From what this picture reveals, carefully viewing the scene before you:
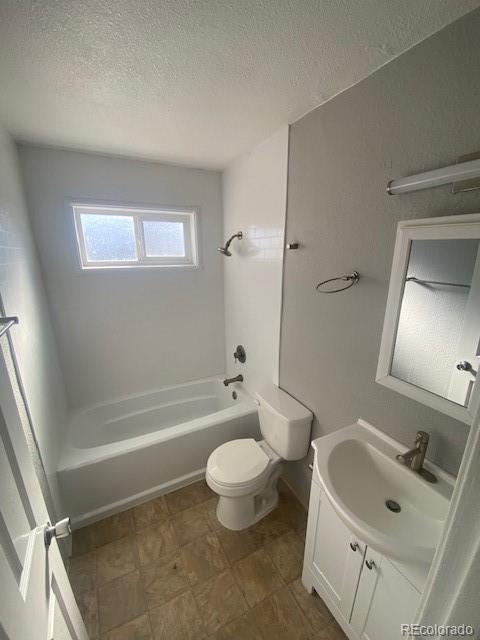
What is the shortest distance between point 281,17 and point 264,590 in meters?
2.35

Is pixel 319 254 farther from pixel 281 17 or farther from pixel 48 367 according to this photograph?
pixel 48 367

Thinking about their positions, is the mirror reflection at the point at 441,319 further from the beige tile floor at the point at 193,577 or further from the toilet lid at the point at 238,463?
the beige tile floor at the point at 193,577

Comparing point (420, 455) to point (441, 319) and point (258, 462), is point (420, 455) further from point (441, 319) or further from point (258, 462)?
point (258, 462)

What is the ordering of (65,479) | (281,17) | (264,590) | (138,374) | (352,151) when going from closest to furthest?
(281,17) → (352,151) → (264,590) → (65,479) → (138,374)

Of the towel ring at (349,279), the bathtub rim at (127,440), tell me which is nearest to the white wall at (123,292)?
the bathtub rim at (127,440)

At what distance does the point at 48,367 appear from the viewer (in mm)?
1659

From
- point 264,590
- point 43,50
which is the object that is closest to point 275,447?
point 264,590

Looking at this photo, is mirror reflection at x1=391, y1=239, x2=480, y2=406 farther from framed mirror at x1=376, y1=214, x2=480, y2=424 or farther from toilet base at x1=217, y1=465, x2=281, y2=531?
toilet base at x1=217, y1=465, x2=281, y2=531

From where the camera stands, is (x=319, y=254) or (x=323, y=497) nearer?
(x=323, y=497)

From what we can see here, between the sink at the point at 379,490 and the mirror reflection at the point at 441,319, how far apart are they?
0.32 metres

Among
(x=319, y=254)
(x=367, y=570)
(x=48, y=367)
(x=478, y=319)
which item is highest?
(x=319, y=254)

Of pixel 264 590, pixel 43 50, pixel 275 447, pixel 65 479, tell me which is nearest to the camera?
pixel 43 50

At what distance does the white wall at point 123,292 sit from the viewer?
71.0 inches

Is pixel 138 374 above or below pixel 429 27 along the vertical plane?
below
